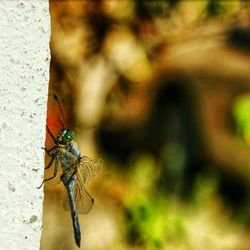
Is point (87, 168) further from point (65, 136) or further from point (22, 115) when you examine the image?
point (22, 115)

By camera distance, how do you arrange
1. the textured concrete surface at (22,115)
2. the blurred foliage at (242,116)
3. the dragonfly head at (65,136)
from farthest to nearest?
the blurred foliage at (242,116) → the dragonfly head at (65,136) → the textured concrete surface at (22,115)

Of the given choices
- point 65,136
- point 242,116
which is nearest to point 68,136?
point 65,136

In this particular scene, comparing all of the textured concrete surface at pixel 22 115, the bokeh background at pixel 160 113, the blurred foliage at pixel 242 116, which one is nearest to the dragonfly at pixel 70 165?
the textured concrete surface at pixel 22 115

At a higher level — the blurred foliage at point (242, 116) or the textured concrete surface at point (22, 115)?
the blurred foliage at point (242, 116)

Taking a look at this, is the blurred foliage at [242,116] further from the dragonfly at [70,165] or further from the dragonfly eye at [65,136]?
the dragonfly eye at [65,136]

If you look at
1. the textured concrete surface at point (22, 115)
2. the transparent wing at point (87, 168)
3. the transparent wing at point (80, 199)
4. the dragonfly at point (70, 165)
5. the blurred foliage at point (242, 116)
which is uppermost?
the blurred foliage at point (242, 116)

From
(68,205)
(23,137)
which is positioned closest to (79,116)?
(68,205)

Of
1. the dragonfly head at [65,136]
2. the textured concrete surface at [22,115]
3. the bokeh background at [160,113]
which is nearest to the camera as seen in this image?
the textured concrete surface at [22,115]

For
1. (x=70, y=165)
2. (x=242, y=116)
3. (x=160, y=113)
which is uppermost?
(x=160, y=113)
